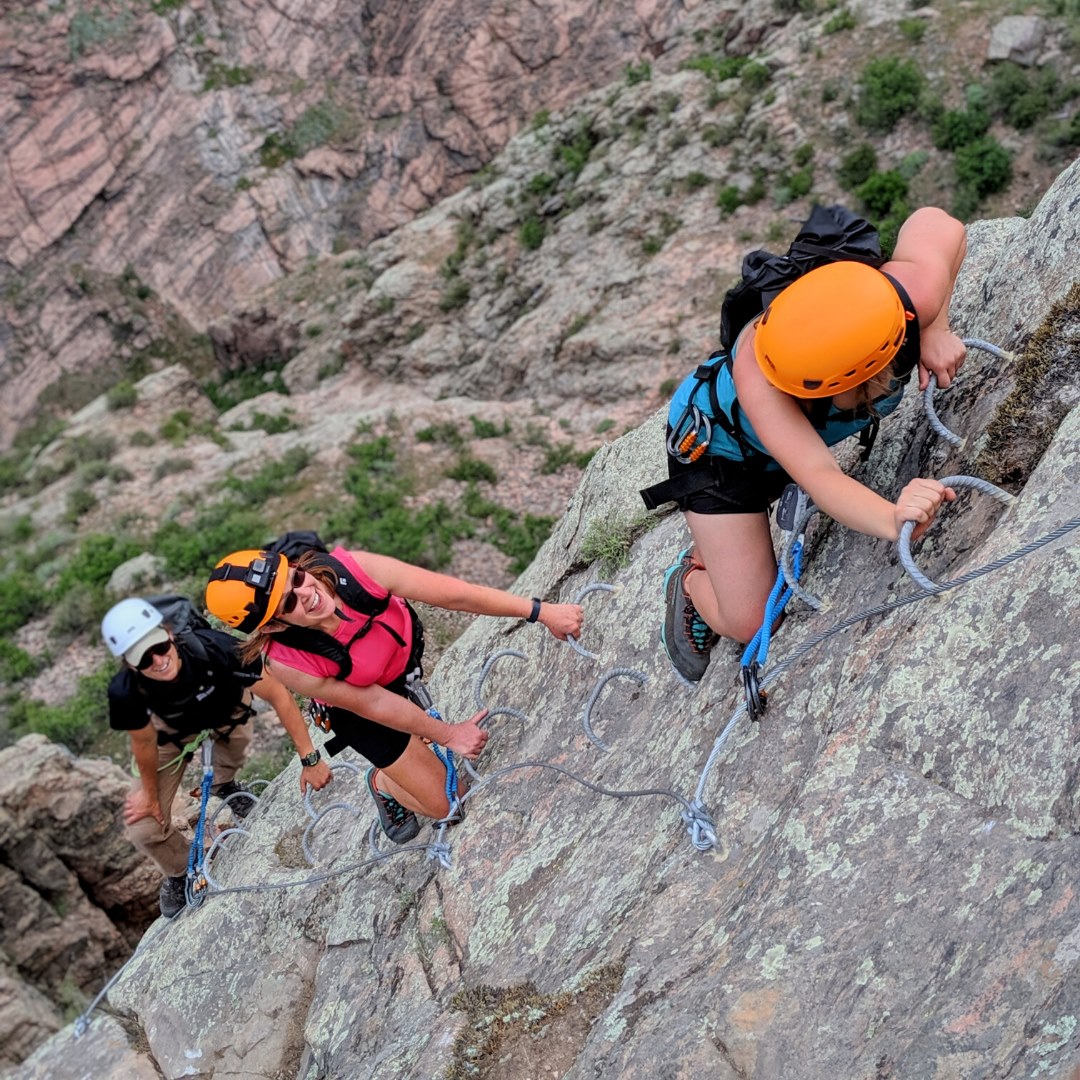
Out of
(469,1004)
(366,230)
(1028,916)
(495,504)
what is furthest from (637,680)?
(366,230)

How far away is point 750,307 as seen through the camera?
267 centimetres

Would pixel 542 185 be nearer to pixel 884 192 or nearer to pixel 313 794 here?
pixel 884 192

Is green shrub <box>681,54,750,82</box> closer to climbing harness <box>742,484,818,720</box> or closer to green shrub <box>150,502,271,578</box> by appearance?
green shrub <box>150,502,271,578</box>

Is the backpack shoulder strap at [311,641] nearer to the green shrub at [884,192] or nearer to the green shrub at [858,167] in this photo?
the green shrub at [884,192]

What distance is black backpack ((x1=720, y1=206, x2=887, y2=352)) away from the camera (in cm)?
247

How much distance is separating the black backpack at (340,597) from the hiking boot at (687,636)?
122 cm

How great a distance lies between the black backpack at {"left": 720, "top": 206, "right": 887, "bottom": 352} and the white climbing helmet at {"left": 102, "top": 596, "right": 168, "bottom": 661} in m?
2.87

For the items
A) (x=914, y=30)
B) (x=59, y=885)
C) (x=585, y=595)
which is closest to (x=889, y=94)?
(x=914, y=30)

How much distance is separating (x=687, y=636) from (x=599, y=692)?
63cm

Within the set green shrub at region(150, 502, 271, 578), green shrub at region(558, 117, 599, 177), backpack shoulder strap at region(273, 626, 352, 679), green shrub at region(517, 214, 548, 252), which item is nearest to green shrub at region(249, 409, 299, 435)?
green shrub at region(150, 502, 271, 578)

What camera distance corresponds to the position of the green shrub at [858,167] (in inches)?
576

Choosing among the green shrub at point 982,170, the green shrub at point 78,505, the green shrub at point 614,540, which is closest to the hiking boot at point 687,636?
the green shrub at point 614,540

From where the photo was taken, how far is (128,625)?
12.6ft

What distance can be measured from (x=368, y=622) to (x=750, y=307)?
78.8 inches
